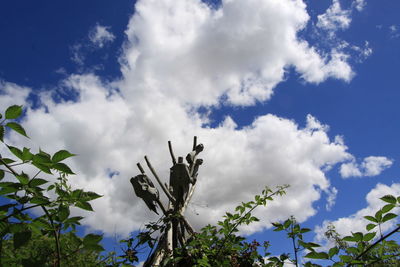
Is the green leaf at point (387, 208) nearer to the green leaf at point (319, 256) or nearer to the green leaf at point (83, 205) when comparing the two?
the green leaf at point (319, 256)

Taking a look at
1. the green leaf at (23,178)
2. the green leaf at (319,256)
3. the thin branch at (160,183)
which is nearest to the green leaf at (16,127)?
the green leaf at (23,178)

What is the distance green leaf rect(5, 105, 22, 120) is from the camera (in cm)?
87

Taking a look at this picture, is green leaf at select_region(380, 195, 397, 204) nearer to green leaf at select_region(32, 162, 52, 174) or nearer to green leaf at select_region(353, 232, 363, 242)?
green leaf at select_region(353, 232, 363, 242)

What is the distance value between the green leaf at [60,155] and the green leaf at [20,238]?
0.21 meters

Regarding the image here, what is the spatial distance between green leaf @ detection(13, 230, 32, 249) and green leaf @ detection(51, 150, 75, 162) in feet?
0.68

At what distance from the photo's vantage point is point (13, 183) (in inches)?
34.0

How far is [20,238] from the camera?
0.79 m

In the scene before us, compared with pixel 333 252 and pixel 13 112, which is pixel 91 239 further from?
pixel 333 252

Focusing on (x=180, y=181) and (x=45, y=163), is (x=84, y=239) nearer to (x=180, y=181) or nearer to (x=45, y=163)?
(x=45, y=163)

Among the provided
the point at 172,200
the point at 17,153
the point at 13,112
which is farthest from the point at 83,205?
the point at 172,200

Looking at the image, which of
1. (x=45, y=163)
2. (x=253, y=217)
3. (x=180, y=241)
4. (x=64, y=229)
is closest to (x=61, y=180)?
(x=64, y=229)

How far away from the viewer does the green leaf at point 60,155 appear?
2.83 ft

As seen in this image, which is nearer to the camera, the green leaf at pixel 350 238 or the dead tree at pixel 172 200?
the green leaf at pixel 350 238

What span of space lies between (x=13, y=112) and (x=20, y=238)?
0.36m
